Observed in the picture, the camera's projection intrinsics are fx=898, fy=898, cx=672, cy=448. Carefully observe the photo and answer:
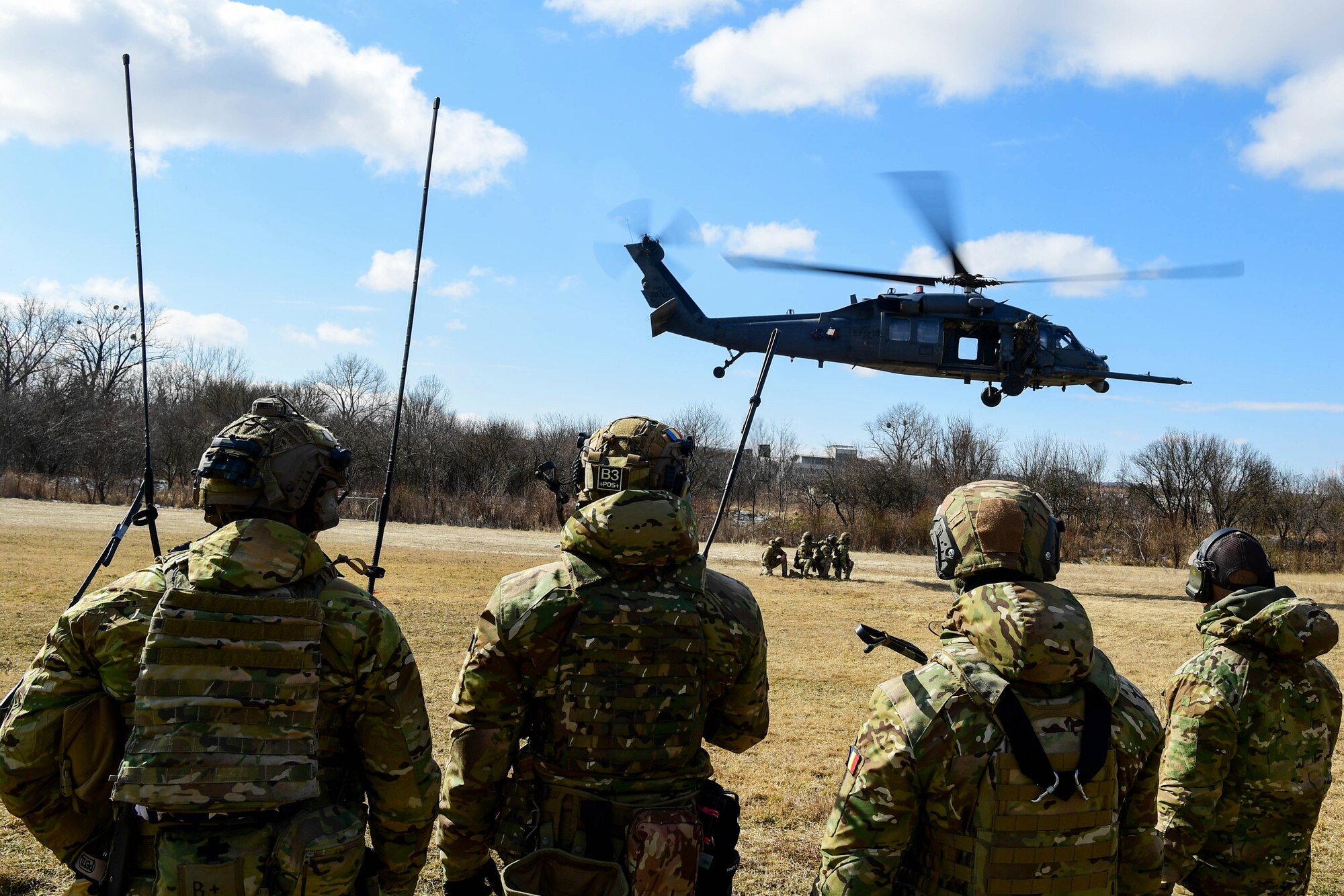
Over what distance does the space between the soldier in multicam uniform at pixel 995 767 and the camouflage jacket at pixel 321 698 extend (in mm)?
1154

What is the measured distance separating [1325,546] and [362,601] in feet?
138

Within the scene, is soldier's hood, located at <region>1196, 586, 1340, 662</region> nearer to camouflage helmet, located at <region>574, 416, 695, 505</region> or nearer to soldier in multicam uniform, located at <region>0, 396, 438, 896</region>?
camouflage helmet, located at <region>574, 416, 695, 505</region>

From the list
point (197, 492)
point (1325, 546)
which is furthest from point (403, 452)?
point (197, 492)

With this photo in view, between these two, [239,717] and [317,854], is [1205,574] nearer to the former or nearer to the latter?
[317,854]

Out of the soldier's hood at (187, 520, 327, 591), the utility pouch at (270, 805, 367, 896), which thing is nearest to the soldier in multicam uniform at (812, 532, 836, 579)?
the utility pouch at (270, 805, 367, 896)

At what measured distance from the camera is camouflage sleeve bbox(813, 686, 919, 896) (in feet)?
6.79

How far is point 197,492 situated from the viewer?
2.45 metres

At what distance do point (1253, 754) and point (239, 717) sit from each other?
3.21 meters

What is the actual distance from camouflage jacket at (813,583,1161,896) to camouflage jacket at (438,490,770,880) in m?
0.76

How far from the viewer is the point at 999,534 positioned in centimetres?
225

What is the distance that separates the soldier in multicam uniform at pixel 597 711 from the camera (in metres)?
2.62

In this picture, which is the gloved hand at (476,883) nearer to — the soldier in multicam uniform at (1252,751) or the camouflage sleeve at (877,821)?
the camouflage sleeve at (877,821)

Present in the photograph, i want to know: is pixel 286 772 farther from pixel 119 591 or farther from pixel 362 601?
pixel 119 591

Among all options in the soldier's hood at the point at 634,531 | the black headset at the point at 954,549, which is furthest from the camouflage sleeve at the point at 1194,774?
the soldier's hood at the point at 634,531
